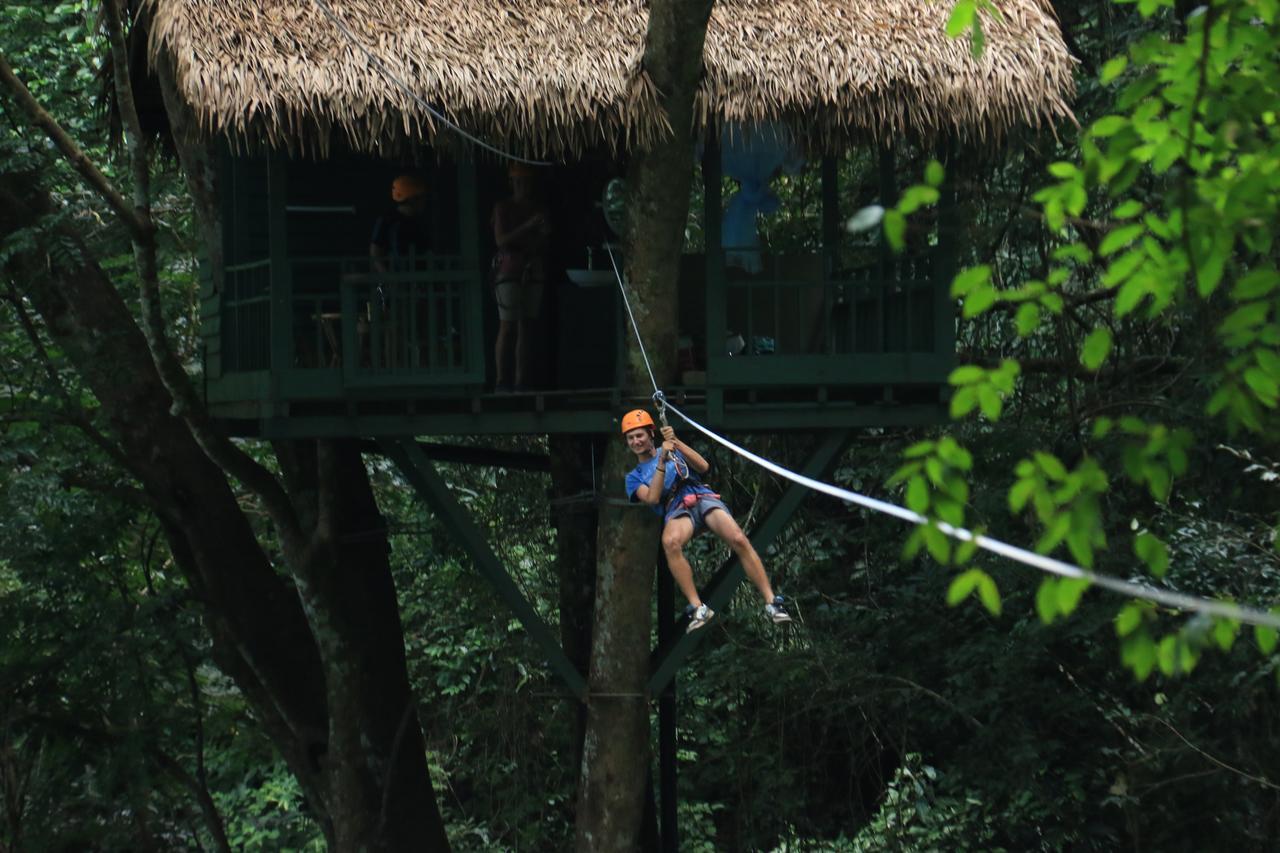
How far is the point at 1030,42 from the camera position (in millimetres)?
9297

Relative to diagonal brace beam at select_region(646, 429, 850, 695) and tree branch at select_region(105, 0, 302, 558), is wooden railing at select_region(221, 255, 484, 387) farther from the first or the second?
diagonal brace beam at select_region(646, 429, 850, 695)

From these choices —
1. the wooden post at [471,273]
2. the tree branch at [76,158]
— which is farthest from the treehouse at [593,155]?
the tree branch at [76,158]

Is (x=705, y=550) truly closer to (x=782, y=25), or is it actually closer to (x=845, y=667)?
(x=845, y=667)

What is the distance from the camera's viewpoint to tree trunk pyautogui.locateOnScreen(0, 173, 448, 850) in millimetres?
11000

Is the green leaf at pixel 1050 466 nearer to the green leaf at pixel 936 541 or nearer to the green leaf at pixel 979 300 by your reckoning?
the green leaf at pixel 936 541

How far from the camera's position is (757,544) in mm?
9383

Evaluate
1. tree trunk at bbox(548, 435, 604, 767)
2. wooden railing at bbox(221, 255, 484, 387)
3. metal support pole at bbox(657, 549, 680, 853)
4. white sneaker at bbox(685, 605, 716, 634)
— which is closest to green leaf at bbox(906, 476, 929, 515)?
white sneaker at bbox(685, 605, 716, 634)

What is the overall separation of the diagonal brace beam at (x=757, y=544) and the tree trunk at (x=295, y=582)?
2402 mm

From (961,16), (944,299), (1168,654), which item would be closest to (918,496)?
(1168,654)

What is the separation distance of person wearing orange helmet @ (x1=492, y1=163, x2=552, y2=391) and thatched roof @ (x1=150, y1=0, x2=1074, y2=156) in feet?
1.00

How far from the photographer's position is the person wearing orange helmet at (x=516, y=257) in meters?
9.41

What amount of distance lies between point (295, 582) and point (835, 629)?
441cm

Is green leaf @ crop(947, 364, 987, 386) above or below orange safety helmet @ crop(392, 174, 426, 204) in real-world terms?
below

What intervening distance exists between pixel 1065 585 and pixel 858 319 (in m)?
6.57
